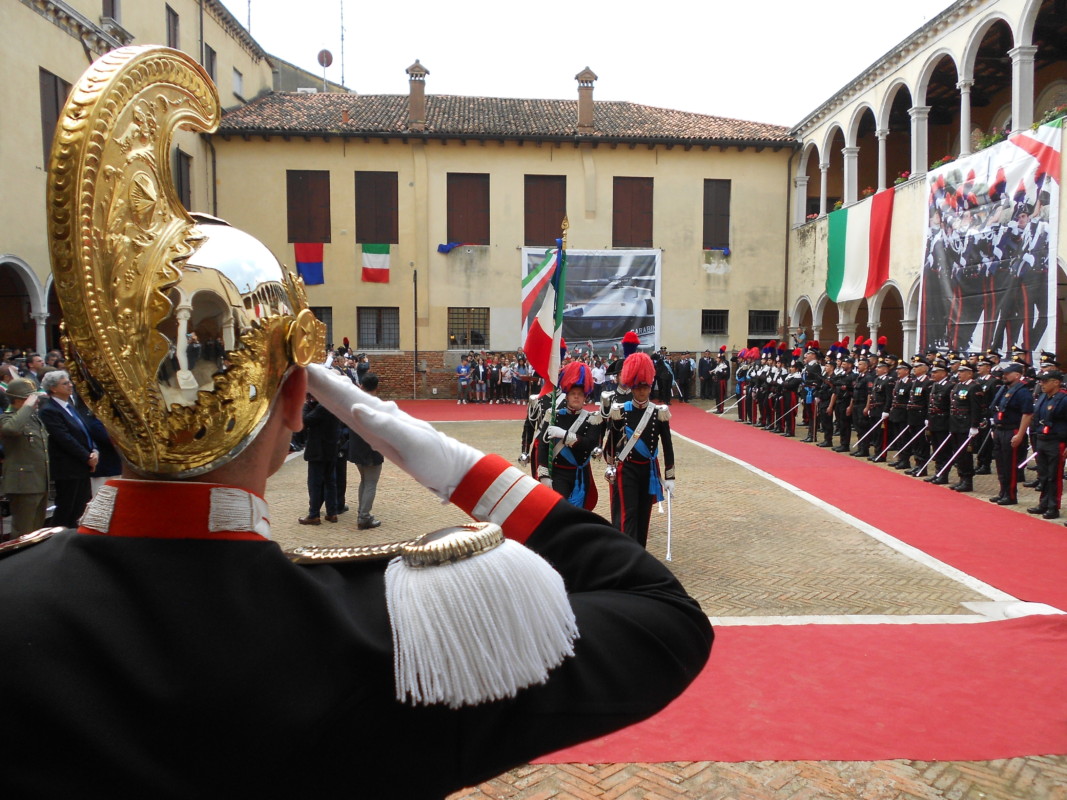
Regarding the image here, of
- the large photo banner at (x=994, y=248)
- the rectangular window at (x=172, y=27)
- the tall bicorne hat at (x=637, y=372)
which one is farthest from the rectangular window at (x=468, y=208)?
the tall bicorne hat at (x=637, y=372)

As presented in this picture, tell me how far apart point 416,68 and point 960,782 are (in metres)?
31.2

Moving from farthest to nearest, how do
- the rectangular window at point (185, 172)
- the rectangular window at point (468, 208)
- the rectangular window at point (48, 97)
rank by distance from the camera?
the rectangular window at point (468, 208), the rectangular window at point (185, 172), the rectangular window at point (48, 97)

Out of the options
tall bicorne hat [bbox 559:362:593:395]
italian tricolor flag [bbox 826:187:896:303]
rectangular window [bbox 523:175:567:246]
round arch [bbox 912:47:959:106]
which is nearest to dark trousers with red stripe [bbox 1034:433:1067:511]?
tall bicorne hat [bbox 559:362:593:395]

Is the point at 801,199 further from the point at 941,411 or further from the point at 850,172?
the point at 941,411

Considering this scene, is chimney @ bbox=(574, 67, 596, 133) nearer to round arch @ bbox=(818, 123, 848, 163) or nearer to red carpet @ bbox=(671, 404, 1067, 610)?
round arch @ bbox=(818, 123, 848, 163)

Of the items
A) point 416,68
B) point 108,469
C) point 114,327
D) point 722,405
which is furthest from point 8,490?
point 416,68

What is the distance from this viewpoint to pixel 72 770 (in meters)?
1.01

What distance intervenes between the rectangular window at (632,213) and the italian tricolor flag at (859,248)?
7.22 m

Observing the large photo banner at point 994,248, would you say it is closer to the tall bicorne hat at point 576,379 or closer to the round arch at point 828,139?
the round arch at point 828,139

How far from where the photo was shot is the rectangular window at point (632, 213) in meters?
30.7

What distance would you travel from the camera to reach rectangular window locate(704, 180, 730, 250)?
30.9 meters

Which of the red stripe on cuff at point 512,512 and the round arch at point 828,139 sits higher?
the round arch at point 828,139

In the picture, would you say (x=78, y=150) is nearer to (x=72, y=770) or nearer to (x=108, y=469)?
(x=72, y=770)

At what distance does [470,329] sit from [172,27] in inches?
581
